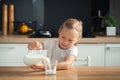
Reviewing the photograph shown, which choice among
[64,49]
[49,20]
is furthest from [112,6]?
[64,49]

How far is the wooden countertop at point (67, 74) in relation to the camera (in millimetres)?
1604

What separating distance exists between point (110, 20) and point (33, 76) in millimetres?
1865

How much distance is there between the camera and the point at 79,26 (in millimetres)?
1986

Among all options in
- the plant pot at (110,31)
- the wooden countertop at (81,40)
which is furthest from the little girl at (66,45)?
the plant pot at (110,31)

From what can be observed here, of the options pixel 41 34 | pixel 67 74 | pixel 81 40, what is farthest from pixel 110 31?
pixel 67 74

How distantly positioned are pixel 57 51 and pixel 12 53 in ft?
3.24

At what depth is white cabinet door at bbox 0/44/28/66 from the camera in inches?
118

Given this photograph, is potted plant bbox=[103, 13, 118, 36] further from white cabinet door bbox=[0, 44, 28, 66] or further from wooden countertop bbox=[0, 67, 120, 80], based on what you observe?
wooden countertop bbox=[0, 67, 120, 80]

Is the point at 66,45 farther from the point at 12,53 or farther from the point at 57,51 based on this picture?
the point at 12,53

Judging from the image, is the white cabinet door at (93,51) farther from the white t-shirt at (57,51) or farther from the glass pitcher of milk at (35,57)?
the glass pitcher of milk at (35,57)

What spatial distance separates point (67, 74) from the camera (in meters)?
1.68

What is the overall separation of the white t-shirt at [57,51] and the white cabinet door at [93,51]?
0.82m

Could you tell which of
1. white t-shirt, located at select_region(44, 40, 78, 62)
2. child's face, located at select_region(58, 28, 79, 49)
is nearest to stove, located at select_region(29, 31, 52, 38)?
white t-shirt, located at select_region(44, 40, 78, 62)

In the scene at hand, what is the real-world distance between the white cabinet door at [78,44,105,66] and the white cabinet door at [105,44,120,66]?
5cm
